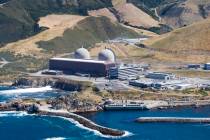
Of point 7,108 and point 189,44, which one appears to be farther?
point 189,44

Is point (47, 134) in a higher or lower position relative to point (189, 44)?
lower

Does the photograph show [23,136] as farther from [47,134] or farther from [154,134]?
[154,134]

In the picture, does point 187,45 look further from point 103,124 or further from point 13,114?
point 103,124

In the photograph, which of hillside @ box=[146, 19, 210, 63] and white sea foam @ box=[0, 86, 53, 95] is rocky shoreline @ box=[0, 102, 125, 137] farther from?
hillside @ box=[146, 19, 210, 63]

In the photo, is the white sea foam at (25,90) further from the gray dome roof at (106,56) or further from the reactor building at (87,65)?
the gray dome roof at (106,56)

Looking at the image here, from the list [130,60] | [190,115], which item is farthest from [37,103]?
[130,60]

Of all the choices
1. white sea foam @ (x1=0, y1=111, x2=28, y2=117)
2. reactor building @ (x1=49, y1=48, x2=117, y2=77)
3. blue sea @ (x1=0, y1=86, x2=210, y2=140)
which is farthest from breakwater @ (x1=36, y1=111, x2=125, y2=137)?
reactor building @ (x1=49, y1=48, x2=117, y2=77)

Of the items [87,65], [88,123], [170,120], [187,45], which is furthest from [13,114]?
[187,45]
